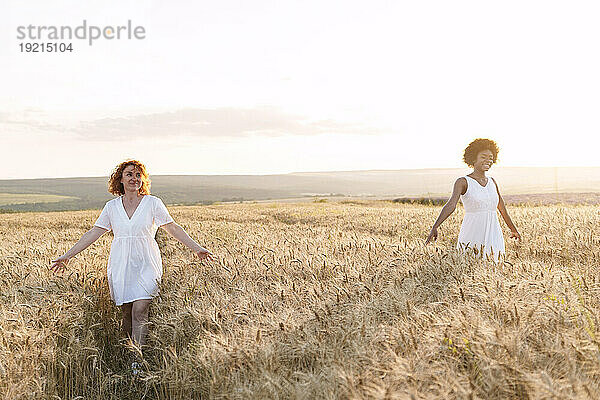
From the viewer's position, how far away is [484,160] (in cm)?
631

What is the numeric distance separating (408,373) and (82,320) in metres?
3.32

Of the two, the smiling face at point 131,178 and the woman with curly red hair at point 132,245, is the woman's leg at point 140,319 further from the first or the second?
the smiling face at point 131,178

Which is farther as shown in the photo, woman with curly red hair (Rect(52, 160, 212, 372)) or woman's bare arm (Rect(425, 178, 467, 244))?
woman's bare arm (Rect(425, 178, 467, 244))

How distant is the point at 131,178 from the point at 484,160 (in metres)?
4.02

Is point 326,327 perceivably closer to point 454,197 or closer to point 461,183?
point 454,197

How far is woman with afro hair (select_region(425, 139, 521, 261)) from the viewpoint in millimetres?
6262

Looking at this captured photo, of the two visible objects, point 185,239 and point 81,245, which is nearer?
point 81,245

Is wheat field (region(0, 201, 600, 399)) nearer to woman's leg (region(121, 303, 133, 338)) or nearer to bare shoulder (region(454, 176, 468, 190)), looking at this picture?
woman's leg (region(121, 303, 133, 338))

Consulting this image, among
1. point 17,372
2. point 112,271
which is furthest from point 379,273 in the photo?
point 17,372

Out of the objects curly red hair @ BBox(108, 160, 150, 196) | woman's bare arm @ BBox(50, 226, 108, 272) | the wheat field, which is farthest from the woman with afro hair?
woman's bare arm @ BBox(50, 226, 108, 272)

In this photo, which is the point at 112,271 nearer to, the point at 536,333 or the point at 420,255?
the point at 420,255

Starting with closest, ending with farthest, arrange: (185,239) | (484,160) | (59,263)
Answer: (59,263)
(185,239)
(484,160)

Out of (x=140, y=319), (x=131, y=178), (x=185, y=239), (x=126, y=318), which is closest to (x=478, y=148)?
(x=185, y=239)

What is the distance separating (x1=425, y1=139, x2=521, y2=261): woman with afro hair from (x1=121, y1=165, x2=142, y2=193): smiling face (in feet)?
11.0
